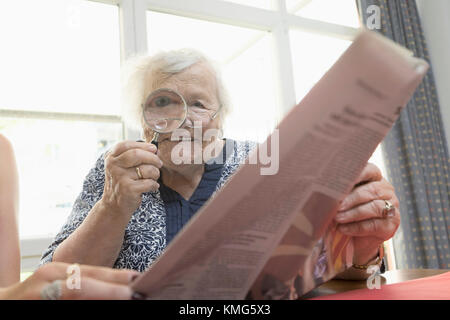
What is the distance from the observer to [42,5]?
84.5 inches

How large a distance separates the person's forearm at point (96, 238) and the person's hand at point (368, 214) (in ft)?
1.68

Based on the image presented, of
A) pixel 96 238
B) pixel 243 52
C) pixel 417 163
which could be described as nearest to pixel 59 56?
pixel 243 52

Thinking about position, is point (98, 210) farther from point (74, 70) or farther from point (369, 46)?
point (74, 70)

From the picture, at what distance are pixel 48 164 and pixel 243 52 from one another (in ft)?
5.35

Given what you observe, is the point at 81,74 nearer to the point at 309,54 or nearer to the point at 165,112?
the point at 165,112

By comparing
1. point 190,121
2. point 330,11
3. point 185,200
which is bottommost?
point 185,200

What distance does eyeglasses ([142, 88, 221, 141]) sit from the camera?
1051mm

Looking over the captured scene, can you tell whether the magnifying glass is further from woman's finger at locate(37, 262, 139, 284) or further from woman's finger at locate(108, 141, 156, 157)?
woman's finger at locate(37, 262, 139, 284)

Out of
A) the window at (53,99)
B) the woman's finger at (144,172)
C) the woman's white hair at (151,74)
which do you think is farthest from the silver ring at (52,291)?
the window at (53,99)

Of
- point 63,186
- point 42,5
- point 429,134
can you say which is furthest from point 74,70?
point 429,134

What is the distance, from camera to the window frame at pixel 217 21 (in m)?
2.00

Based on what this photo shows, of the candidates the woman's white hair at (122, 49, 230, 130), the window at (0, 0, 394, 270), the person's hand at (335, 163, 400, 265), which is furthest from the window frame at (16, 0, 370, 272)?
the person's hand at (335, 163, 400, 265)

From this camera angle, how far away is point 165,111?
108cm
